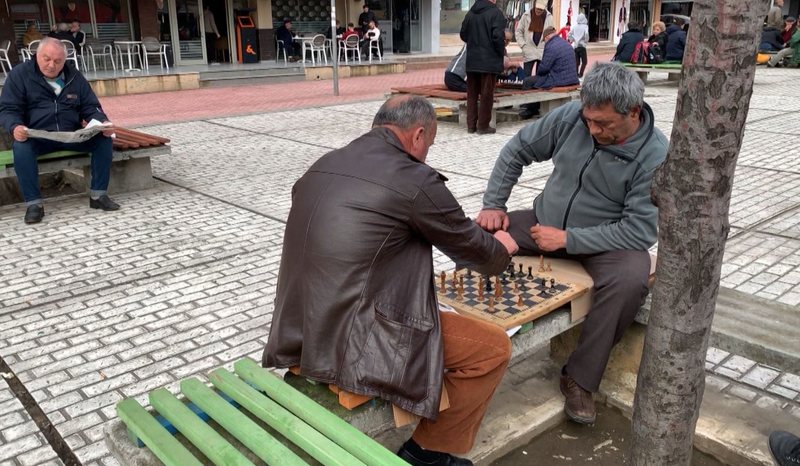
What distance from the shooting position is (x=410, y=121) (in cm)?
246

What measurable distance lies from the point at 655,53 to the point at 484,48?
806cm

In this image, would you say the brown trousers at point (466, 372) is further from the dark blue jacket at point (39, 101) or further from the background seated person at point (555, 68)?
the background seated person at point (555, 68)

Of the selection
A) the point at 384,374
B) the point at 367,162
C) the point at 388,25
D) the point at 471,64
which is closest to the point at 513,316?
the point at 384,374

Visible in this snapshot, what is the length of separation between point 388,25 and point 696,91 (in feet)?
77.4

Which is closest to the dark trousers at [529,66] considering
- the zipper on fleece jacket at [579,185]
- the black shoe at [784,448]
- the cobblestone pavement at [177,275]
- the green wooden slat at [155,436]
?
the cobblestone pavement at [177,275]

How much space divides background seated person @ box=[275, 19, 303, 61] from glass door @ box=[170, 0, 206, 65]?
2.37 metres

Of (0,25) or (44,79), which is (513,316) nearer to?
(44,79)

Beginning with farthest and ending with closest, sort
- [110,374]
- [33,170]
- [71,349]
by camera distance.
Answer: [33,170], [71,349], [110,374]

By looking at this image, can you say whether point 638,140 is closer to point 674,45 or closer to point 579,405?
point 579,405

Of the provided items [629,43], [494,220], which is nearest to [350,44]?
[629,43]

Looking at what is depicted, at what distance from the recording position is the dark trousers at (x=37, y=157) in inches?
232

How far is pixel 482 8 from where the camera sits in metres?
9.56

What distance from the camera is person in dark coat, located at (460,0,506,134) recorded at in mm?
9383

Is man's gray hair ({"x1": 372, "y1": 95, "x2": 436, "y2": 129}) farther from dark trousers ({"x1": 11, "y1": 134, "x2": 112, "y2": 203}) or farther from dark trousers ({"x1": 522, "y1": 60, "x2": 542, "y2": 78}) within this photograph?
dark trousers ({"x1": 522, "y1": 60, "x2": 542, "y2": 78})
